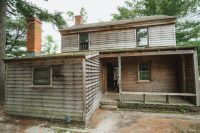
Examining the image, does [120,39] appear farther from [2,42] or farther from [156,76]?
[2,42]

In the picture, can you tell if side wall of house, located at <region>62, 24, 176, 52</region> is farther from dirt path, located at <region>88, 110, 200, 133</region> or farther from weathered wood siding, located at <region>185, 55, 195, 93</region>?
dirt path, located at <region>88, 110, 200, 133</region>

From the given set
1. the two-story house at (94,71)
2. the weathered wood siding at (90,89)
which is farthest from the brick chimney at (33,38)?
the weathered wood siding at (90,89)

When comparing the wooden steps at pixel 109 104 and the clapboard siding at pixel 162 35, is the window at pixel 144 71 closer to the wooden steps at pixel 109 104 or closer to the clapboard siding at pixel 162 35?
the clapboard siding at pixel 162 35

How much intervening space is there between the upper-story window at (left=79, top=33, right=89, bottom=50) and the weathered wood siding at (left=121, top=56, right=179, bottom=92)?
3618mm

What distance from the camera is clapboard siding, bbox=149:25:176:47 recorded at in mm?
11084

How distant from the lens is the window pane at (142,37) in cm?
1165

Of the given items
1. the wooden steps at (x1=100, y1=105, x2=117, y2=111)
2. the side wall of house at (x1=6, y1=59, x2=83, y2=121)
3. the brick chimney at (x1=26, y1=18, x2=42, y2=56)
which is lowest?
the wooden steps at (x1=100, y1=105, x2=117, y2=111)

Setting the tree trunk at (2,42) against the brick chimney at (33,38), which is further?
the tree trunk at (2,42)

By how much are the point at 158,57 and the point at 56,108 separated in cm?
805

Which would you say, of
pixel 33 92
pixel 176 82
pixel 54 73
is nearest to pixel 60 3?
pixel 54 73

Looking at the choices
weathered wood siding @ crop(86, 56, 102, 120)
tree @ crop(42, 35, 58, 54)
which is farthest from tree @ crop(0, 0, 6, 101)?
tree @ crop(42, 35, 58, 54)

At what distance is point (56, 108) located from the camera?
698 centimetres

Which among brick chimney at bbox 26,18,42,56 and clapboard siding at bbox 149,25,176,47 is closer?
brick chimney at bbox 26,18,42,56

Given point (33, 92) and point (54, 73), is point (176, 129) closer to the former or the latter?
point (54, 73)
